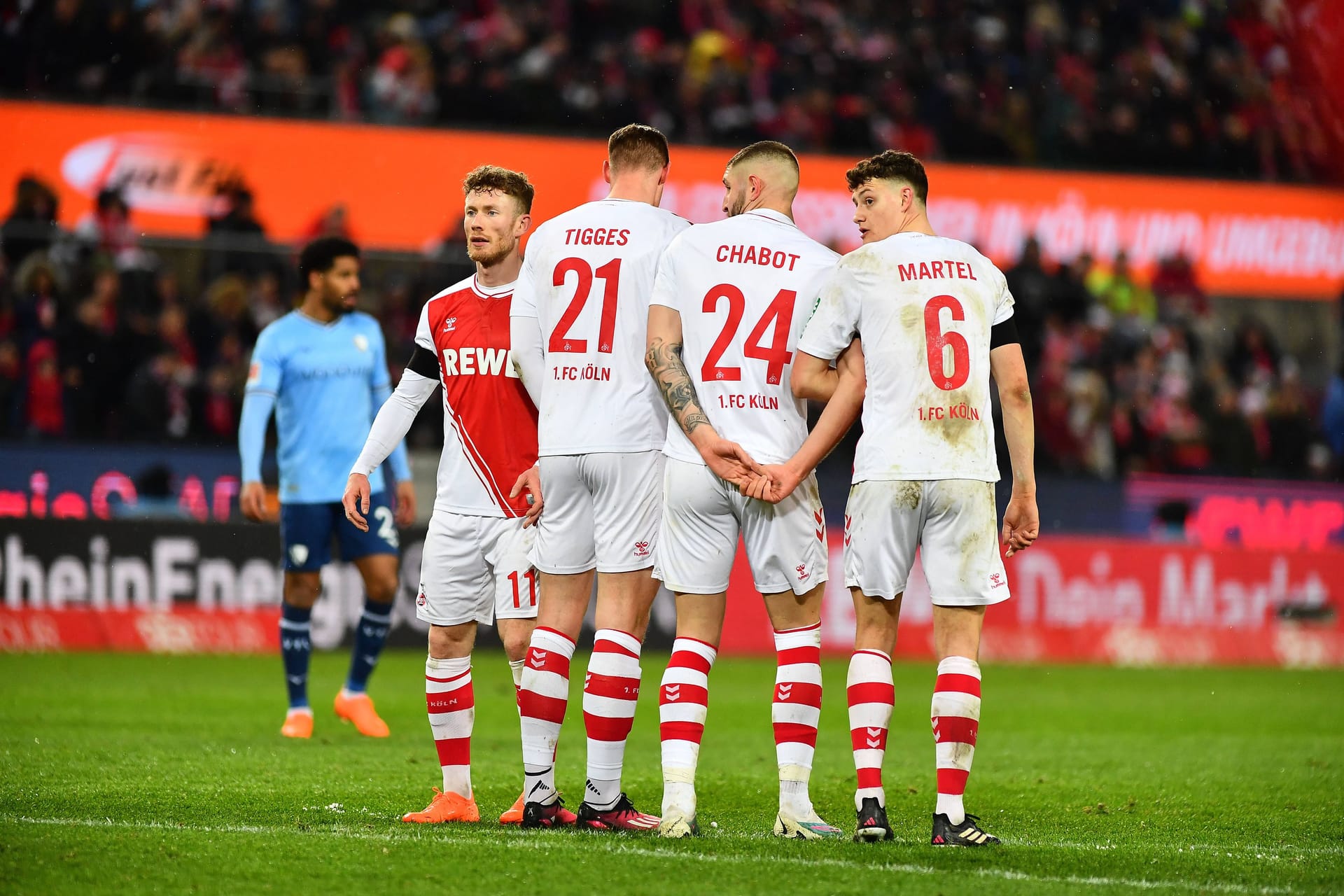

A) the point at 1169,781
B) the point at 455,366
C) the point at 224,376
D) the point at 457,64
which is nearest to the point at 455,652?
the point at 455,366

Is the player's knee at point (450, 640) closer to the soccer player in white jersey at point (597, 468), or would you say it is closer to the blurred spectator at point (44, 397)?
the soccer player in white jersey at point (597, 468)

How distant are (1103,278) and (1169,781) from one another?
47.4 feet

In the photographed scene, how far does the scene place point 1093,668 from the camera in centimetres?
1488

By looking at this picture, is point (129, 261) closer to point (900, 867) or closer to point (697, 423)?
point (697, 423)

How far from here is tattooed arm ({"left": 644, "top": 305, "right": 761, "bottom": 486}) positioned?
5555 millimetres

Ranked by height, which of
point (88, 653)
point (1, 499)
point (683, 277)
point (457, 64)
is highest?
point (457, 64)

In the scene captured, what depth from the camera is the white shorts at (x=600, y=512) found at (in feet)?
19.0

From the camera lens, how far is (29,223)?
51.8 feet

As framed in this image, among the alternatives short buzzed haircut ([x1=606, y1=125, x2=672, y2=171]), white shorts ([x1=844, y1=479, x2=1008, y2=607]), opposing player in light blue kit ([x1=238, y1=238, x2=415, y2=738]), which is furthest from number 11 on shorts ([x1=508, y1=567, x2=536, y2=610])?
opposing player in light blue kit ([x1=238, y1=238, x2=415, y2=738])

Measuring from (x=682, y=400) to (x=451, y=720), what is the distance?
1551mm

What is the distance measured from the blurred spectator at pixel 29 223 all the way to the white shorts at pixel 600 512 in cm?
1161

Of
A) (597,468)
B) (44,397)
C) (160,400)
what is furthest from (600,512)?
(44,397)

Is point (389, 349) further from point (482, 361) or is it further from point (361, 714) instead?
point (482, 361)

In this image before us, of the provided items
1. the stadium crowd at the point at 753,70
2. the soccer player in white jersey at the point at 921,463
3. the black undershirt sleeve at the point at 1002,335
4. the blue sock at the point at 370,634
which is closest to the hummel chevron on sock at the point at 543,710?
the soccer player in white jersey at the point at 921,463
